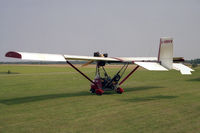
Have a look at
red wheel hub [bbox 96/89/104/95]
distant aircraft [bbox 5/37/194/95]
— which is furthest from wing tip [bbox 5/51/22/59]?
red wheel hub [bbox 96/89/104/95]

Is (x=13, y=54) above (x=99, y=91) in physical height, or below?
above

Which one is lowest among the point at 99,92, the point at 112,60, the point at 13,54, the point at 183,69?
the point at 99,92

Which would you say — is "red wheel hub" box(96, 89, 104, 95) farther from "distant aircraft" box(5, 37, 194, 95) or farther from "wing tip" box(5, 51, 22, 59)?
"wing tip" box(5, 51, 22, 59)

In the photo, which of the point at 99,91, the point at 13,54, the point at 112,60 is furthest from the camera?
the point at 112,60

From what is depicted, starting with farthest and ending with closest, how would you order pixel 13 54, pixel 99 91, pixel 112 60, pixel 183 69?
pixel 183 69, pixel 112 60, pixel 99 91, pixel 13 54

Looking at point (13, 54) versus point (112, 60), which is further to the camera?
point (112, 60)

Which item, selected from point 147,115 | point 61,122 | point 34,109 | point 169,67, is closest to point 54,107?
point 34,109

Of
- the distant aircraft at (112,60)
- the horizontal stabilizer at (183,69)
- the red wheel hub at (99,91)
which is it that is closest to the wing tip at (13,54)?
the distant aircraft at (112,60)

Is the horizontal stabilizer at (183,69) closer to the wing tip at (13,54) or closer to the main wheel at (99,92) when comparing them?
the main wheel at (99,92)

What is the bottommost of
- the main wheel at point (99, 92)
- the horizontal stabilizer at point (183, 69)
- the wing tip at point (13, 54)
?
the main wheel at point (99, 92)

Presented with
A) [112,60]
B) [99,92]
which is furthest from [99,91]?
[112,60]

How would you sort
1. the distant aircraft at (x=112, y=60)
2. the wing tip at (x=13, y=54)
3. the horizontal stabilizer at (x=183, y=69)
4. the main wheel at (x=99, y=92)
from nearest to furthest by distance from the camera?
the wing tip at (x=13, y=54), the distant aircraft at (x=112, y=60), the main wheel at (x=99, y=92), the horizontal stabilizer at (x=183, y=69)

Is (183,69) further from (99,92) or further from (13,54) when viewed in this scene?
(13,54)

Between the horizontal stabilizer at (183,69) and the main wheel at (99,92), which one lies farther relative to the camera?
the horizontal stabilizer at (183,69)
